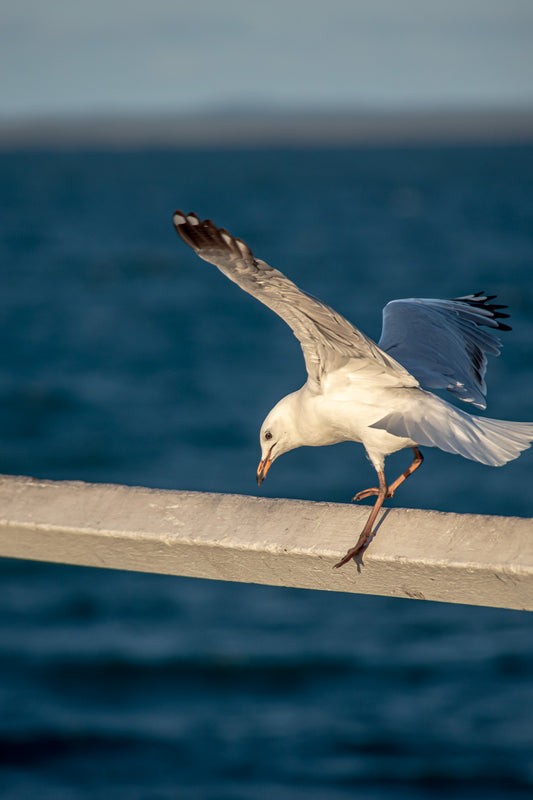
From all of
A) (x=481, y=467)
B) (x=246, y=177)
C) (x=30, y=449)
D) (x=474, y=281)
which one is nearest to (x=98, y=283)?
(x=474, y=281)

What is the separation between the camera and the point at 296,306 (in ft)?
9.38

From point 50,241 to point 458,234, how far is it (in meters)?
17.4

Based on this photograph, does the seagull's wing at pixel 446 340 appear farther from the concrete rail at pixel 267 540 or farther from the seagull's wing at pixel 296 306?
the concrete rail at pixel 267 540

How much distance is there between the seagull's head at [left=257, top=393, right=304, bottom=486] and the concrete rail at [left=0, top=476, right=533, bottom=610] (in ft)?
3.40

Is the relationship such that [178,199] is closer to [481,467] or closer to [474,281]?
[474,281]

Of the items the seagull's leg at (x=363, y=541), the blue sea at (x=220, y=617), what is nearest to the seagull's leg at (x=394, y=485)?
the seagull's leg at (x=363, y=541)

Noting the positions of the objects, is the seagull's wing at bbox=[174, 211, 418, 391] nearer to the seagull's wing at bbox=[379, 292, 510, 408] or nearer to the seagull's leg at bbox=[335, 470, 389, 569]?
the seagull's wing at bbox=[379, 292, 510, 408]

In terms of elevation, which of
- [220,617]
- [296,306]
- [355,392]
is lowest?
[220,617]

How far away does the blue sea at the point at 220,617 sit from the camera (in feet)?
14.9

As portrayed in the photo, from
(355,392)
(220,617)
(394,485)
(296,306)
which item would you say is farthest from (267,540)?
(220,617)

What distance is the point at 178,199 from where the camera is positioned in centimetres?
5975

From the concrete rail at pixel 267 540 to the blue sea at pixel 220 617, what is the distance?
71.1 inches

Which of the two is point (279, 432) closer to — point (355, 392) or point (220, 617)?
point (355, 392)

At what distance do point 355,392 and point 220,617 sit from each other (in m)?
4.68
